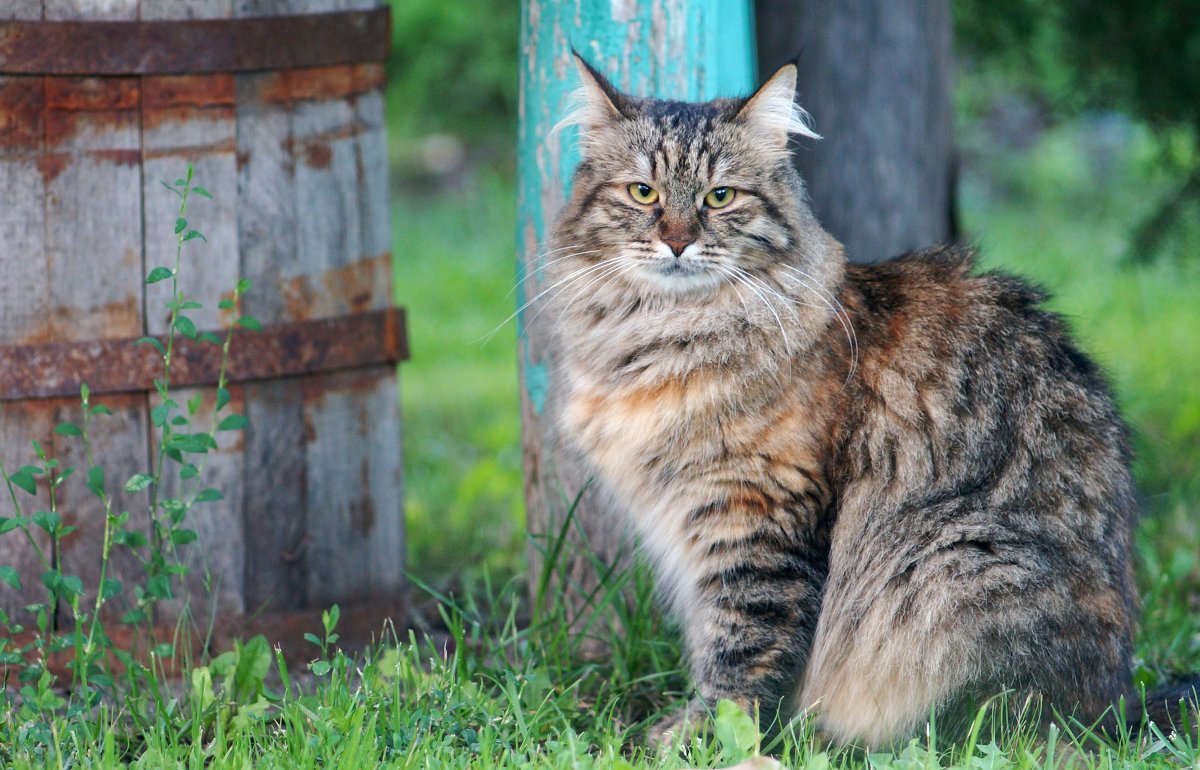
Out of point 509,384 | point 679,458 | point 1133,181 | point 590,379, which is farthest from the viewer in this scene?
point 1133,181

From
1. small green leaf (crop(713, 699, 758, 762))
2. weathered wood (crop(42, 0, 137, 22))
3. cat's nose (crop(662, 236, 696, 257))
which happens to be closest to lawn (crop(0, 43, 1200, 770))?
small green leaf (crop(713, 699, 758, 762))

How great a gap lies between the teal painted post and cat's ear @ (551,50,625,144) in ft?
0.34

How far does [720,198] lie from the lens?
9.25 ft

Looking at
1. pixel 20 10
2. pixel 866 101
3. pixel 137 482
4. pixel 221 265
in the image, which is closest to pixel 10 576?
pixel 137 482

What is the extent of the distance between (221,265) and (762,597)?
62.1 inches

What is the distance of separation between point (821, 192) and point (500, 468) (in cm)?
182

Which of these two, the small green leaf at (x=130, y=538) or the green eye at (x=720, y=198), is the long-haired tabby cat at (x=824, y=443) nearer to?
the green eye at (x=720, y=198)

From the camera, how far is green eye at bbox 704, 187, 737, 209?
111 inches

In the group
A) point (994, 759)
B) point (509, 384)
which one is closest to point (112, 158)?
point (994, 759)

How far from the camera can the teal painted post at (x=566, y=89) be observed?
306cm

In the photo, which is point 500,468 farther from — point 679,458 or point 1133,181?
point 1133,181

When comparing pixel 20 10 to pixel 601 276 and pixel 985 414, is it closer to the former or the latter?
pixel 601 276

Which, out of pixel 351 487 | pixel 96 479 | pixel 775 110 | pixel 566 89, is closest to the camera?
pixel 96 479

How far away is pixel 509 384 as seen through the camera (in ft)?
21.8
